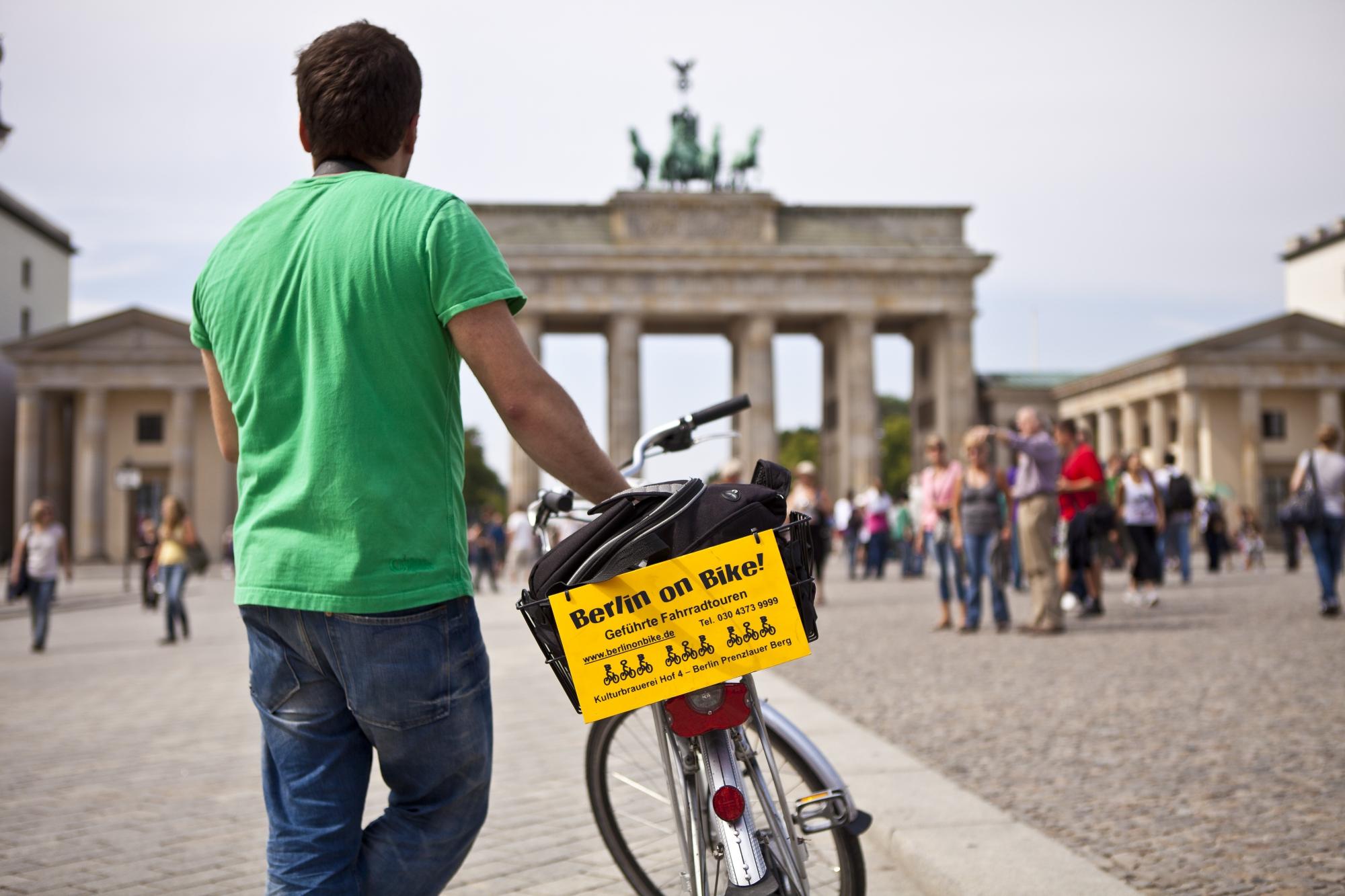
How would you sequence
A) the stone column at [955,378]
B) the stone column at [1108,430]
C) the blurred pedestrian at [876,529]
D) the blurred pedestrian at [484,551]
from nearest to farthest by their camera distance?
the blurred pedestrian at [876,529] < the blurred pedestrian at [484,551] < the stone column at [955,378] < the stone column at [1108,430]

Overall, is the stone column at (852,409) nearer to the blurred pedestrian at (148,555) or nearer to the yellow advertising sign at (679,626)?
the blurred pedestrian at (148,555)

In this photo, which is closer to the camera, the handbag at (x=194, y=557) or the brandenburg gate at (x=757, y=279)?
the handbag at (x=194, y=557)

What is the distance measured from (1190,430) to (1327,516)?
4097cm

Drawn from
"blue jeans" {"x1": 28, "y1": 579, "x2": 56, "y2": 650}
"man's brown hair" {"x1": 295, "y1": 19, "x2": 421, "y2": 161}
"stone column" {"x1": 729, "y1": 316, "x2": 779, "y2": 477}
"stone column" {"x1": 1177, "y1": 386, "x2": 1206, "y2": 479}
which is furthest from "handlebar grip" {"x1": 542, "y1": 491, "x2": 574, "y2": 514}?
"stone column" {"x1": 1177, "y1": 386, "x2": 1206, "y2": 479}

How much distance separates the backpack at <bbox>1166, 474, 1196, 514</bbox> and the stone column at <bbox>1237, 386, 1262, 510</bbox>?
35148 millimetres

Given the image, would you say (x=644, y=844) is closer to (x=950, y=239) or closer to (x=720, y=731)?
(x=720, y=731)

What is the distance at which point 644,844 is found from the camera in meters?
3.64

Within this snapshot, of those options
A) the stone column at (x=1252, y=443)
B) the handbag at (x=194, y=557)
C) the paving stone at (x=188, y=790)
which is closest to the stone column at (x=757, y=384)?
the stone column at (x=1252, y=443)

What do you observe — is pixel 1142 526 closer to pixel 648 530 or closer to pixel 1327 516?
pixel 1327 516

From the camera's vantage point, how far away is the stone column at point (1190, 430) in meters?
50.7

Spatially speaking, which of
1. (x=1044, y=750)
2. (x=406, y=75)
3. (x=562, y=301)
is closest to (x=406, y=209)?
(x=406, y=75)

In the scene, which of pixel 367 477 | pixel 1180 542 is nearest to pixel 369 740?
pixel 367 477

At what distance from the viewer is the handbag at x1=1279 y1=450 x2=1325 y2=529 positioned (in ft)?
40.4

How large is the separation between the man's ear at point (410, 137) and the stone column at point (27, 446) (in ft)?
181
